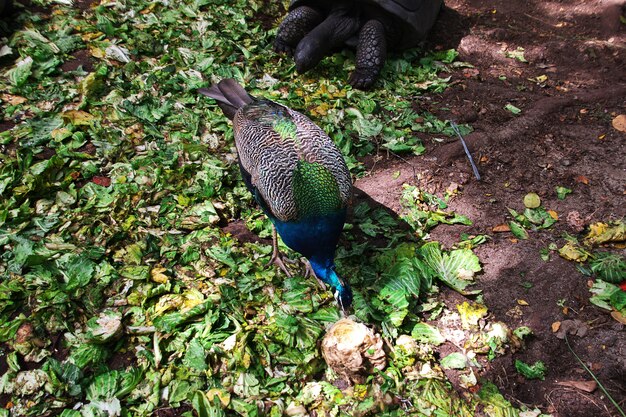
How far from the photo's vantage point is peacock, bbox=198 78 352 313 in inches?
116

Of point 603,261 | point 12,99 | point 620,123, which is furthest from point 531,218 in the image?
point 12,99

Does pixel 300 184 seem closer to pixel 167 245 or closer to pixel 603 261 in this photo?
pixel 167 245

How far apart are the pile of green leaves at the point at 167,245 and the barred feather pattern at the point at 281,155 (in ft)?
1.91

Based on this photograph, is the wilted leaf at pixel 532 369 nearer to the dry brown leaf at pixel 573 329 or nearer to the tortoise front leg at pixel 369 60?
the dry brown leaf at pixel 573 329

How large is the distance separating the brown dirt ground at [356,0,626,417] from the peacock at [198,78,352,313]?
1.00 m

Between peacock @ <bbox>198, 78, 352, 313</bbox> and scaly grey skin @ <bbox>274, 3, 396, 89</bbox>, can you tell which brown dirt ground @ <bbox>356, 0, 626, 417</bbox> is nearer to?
scaly grey skin @ <bbox>274, 3, 396, 89</bbox>

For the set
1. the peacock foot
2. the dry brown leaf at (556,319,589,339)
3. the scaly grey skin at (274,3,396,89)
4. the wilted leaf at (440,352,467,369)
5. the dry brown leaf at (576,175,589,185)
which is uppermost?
the scaly grey skin at (274,3,396,89)

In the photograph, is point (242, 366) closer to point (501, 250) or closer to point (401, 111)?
point (501, 250)

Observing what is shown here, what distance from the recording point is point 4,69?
4789mm

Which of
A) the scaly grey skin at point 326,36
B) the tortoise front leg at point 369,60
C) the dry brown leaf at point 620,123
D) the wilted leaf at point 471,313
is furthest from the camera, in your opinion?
the tortoise front leg at point 369,60

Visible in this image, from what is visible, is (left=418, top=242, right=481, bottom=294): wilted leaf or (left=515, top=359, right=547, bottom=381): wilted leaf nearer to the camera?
(left=515, top=359, right=547, bottom=381): wilted leaf

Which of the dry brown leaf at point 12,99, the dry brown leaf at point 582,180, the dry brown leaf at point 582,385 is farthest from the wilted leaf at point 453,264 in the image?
the dry brown leaf at point 12,99

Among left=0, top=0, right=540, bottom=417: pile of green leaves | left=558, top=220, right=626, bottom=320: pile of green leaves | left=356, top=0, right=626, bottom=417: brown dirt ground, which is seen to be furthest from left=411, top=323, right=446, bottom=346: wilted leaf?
left=558, top=220, right=626, bottom=320: pile of green leaves

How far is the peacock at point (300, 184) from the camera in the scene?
2955mm
